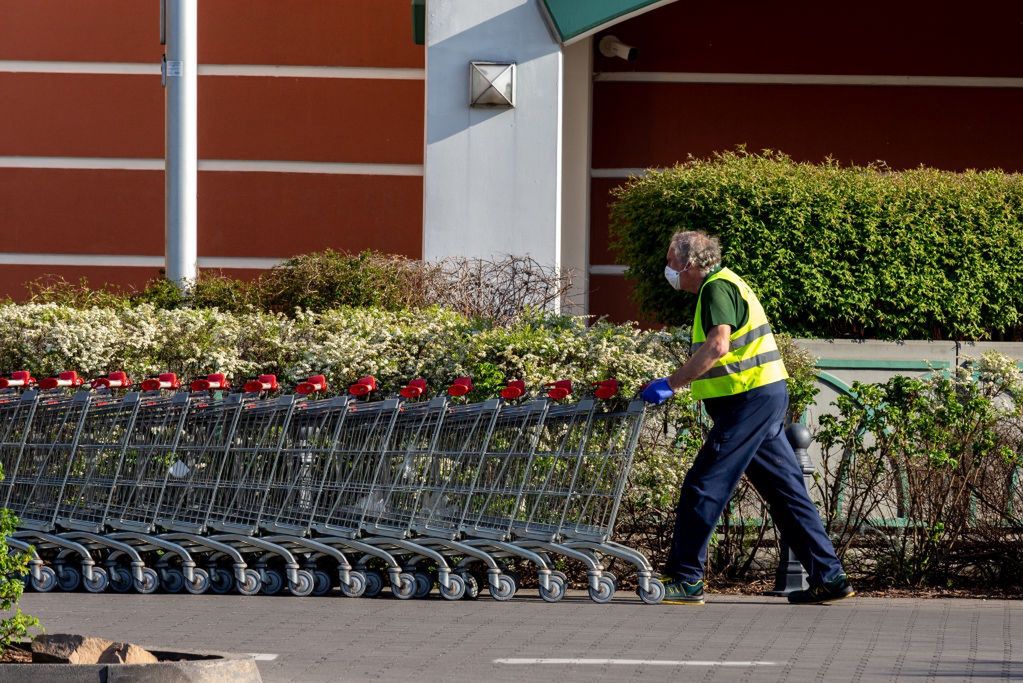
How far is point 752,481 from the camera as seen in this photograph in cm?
830

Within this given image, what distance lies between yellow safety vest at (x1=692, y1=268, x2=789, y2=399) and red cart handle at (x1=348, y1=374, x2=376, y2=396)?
1.75m

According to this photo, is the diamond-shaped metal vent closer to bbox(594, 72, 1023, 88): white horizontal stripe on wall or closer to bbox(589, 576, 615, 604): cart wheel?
bbox(594, 72, 1023, 88): white horizontal stripe on wall

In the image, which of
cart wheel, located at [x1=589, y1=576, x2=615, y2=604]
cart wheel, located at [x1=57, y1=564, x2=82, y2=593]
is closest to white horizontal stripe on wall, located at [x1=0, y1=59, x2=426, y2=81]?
cart wheel, located at [x1=57, y1=564, x2=82, y2=593]

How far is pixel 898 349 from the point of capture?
35.5ft

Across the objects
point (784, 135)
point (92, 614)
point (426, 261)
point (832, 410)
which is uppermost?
point (784, 135)

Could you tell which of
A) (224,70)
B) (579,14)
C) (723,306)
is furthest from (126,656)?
(224,70)

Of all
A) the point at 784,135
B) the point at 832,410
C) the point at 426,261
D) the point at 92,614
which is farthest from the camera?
the point at 784,135

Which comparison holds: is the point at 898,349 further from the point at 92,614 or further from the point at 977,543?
the point at 92,614

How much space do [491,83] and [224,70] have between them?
376 cm

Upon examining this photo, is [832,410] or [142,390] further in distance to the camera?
[832,410]

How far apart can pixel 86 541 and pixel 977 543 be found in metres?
5.09

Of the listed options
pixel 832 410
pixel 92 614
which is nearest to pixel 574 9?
pixel 832 410

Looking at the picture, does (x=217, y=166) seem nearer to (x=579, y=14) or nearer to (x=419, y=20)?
(x=419, y=20)

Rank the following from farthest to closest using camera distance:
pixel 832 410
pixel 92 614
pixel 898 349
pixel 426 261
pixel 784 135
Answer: pixel 784 135 < pixel 426 261 < pixel 898 349 < pixel 832 410 < pixel 92 614
